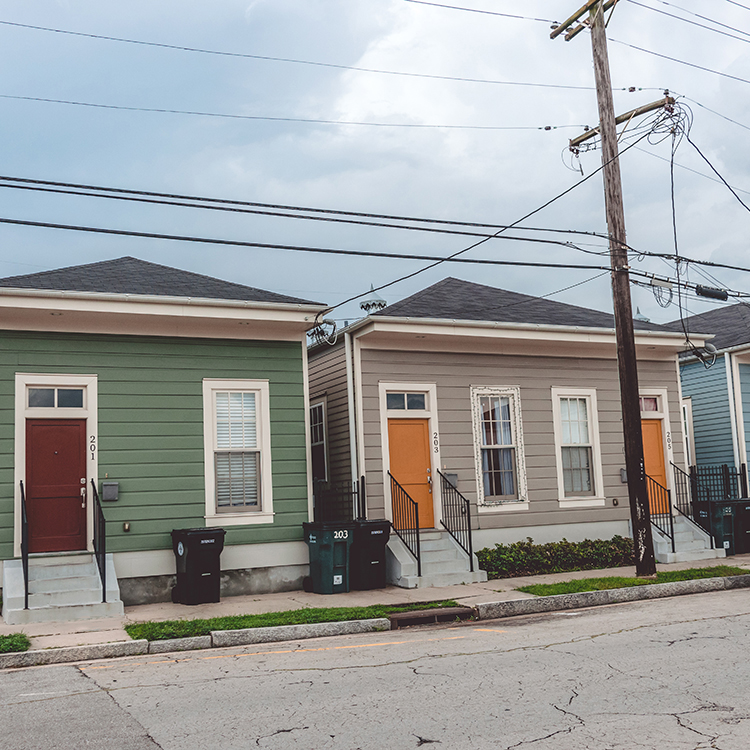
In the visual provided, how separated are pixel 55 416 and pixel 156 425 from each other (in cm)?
147

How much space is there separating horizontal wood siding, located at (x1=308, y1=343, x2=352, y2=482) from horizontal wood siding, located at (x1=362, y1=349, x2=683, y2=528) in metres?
0.54

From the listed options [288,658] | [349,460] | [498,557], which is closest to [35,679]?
[288,658]

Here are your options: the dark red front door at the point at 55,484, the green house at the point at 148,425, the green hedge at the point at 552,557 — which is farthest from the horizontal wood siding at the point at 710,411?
the dark red front door at the point at 55,484

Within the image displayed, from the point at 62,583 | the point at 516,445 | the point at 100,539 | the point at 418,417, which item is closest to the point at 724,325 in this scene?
the point at 516,445

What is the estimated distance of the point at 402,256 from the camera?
1307cm

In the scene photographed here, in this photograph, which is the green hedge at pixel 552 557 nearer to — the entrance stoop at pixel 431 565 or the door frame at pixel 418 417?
the entrance stoop at pixel 431 565

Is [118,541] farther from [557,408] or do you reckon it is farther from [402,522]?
[557,408]

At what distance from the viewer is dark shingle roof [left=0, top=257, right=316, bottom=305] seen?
41.2 feet

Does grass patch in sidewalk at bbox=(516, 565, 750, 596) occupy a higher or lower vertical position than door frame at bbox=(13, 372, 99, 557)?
lower

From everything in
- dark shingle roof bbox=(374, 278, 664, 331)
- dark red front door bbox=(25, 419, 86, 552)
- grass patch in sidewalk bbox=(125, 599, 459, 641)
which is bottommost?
grass patch in sidewalk bbox=(125, 599, 459, 641)

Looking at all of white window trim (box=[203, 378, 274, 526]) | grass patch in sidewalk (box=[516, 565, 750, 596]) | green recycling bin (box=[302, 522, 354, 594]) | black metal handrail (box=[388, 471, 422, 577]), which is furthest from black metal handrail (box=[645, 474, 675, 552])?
white window trim (box=[203, 378, 274, 526])

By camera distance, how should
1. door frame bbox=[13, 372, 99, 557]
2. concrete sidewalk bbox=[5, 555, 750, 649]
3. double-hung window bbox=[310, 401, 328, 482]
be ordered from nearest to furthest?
concrete sidewalk bbox=[5, 555, 750, 649]
door frame bbox=[13, 372, 99, 557]
double-hung window bbox=[310, 401, 328, 482]

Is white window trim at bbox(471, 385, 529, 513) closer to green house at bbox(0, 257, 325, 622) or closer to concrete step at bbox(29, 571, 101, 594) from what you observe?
green house at bbox(0, 257, 325, 622)

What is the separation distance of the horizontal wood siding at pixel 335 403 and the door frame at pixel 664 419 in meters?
6.43
